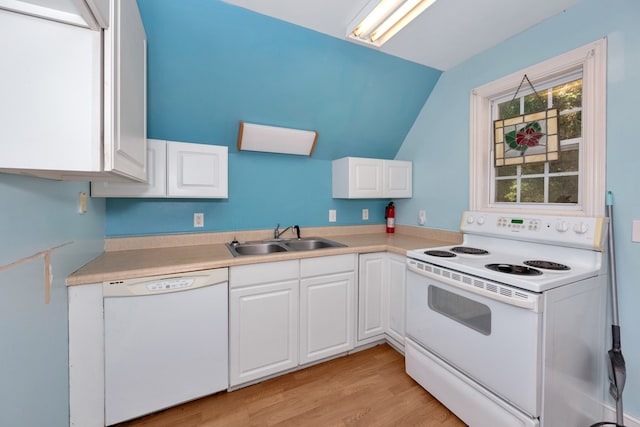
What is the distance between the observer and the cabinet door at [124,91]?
0.94 m

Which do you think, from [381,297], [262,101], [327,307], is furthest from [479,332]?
[262,101]

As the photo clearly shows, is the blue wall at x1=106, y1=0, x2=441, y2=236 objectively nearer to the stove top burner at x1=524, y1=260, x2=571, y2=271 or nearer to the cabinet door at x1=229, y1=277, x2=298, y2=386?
the cabinet door at x1=229, y1=277, x2=298, y2=386

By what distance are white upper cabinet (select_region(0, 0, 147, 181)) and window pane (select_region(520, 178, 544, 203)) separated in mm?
2533

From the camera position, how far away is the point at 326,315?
1.99m

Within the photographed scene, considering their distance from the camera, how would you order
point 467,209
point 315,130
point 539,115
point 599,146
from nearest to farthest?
point 599,146
point 539,115
point 467,209
point 315,130

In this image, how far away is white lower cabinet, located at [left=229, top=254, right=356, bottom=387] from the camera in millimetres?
1702

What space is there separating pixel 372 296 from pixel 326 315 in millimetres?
438

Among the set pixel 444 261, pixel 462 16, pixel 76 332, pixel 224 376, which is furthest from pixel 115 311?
pixel 462 16

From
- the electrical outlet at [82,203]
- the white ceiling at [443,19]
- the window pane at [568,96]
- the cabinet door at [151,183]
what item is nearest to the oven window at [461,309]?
the window pane at [568,96]

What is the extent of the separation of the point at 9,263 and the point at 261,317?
3.99 feet

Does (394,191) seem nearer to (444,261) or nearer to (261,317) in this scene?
(444,261)

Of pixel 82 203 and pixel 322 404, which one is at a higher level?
pixel 82 203

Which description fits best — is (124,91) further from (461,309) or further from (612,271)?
(612,271)

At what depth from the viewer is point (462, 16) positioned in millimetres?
1690
